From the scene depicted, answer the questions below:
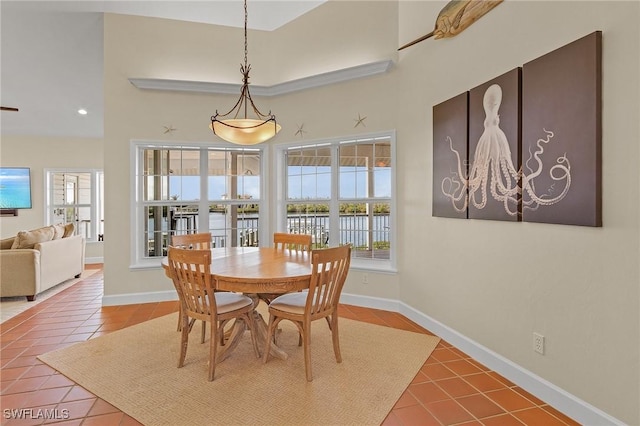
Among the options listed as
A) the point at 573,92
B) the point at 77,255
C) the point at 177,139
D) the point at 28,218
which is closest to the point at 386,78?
the point at 573,92

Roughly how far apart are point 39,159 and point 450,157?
844 cm

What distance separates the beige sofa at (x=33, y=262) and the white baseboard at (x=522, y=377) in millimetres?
4642

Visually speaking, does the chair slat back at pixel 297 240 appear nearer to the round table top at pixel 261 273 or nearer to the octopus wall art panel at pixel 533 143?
the round table top at pixel 261 273

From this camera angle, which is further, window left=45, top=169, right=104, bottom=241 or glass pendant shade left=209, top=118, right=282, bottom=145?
window left=45, top=169, right=104, bottom=241

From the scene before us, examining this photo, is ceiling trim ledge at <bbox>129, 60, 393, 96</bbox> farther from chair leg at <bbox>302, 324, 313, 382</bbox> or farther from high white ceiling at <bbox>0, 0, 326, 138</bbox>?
chair leg at <bbox>302, 324, 313, 382</bbox>

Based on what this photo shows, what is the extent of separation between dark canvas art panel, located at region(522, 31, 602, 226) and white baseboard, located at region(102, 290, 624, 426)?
3.40 ft

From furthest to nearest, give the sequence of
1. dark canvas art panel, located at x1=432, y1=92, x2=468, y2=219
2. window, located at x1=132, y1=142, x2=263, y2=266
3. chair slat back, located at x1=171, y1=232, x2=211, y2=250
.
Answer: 1. window, located at x1=132, y1=142, x2=263, y2=266
2. chair slat back, located at x1=171, y1=232, x2=211, y2=250
3. dark canvas art panel, located at x1=432, y1=92, x2=468, y2=219

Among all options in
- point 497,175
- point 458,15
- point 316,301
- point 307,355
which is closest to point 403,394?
point 307,355

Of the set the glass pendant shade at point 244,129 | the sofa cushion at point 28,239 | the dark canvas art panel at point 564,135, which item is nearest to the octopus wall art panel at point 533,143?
the dark canvas art panel at point 564,135

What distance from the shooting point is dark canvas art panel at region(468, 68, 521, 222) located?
235 cm

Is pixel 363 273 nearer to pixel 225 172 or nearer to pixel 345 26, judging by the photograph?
pixel 225 172

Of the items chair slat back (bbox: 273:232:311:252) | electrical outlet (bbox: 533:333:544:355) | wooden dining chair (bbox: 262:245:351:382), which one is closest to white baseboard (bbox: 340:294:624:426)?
electrical outlet (bbox: 533:333:544:355)

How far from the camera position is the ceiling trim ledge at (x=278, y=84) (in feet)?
12.7

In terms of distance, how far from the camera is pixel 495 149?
2.51 meters
